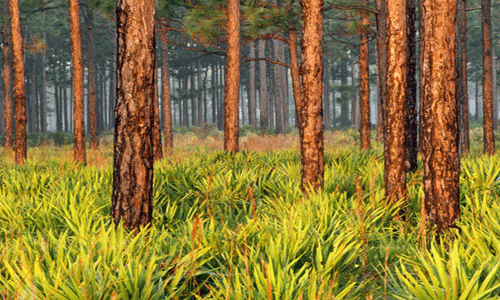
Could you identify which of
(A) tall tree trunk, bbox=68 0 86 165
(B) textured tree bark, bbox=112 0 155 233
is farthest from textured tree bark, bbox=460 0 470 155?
(B) textured tree bark, bbox=112 0 155 233

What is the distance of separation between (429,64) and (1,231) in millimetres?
4764

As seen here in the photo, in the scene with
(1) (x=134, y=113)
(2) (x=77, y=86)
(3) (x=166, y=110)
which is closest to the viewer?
(1) (x=134, y=113)

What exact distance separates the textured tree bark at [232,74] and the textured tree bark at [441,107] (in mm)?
7152

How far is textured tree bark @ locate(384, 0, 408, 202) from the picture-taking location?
5.55 meters

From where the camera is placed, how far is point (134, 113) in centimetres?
445

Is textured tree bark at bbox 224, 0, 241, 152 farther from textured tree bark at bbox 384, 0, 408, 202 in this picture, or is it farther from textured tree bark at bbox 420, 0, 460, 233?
textured tree bark at bbox 420, 0, 460, 233

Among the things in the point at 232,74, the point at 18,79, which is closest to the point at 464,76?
the point at 232,74

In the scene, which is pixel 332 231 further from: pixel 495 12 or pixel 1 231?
pixel 495 12

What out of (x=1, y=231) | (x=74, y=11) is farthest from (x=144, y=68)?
(x=74, y=11)

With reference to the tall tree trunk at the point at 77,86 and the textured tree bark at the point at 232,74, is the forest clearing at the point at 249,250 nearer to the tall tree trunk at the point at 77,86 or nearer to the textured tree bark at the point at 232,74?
the textured tree bark at the point at 232,74

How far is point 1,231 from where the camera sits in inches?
186

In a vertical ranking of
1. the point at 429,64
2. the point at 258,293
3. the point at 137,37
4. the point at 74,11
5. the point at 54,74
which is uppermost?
the point at 54,74

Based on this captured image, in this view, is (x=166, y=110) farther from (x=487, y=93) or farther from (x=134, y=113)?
(x=134, y=113)

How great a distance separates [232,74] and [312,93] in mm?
5068
